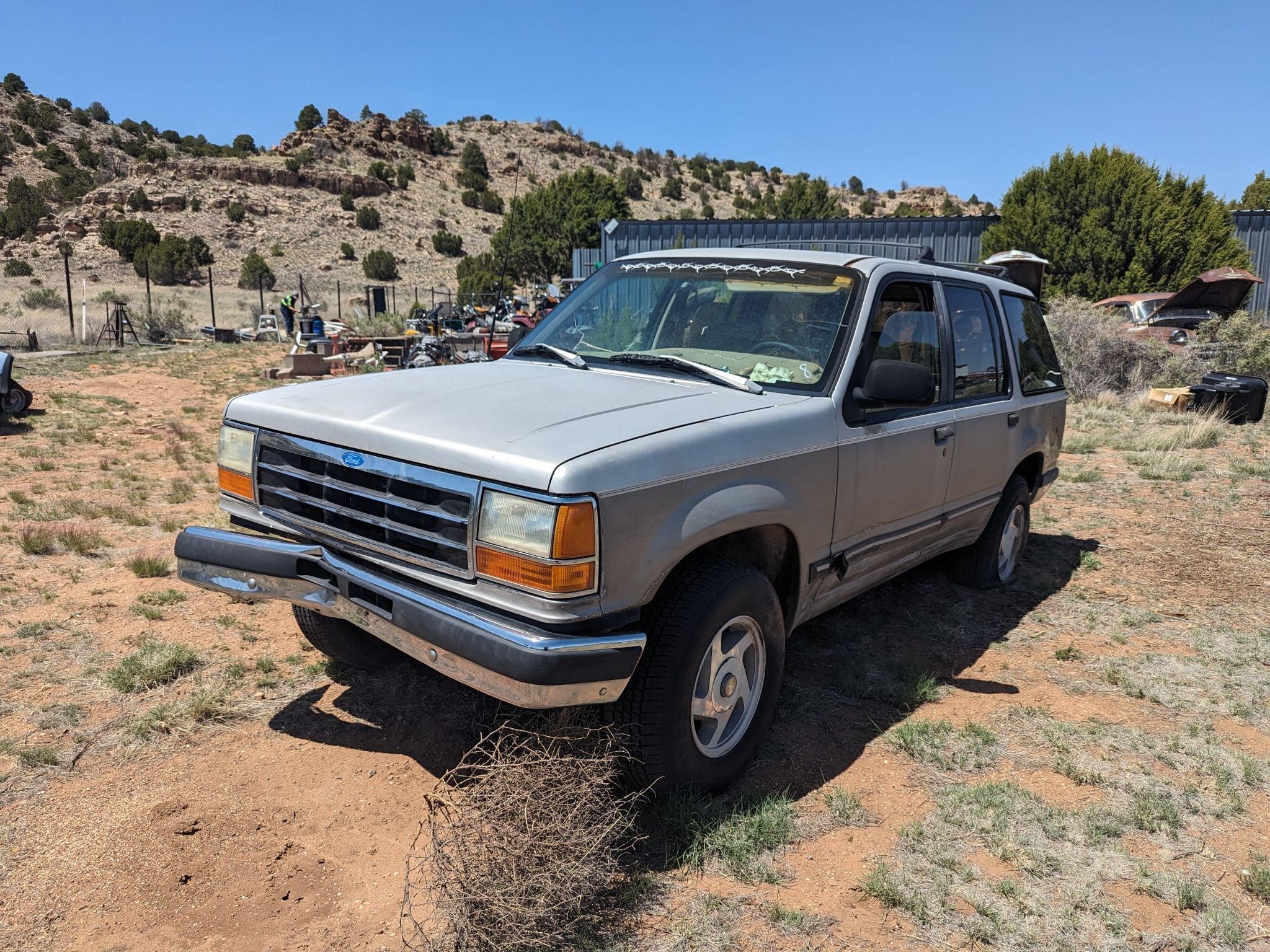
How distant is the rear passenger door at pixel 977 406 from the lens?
177 inches

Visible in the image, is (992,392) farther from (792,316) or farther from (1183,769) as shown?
(1183,769)

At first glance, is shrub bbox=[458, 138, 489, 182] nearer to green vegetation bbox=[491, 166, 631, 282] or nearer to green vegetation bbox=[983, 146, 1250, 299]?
green vegetation bbox=[491, 166, 631, 282]

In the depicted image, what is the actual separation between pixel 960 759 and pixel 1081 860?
0.68m

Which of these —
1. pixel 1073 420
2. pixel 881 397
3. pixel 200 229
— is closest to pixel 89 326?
pixel 1073 420

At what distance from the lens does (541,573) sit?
8.18ft

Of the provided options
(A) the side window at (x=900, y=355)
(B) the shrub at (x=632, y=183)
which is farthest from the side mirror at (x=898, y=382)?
(B) the shrub at (x=632, y=183)

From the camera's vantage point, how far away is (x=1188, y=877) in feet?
9.55

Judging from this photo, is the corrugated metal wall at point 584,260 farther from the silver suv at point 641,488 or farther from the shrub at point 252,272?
the silver suv at point 641,488

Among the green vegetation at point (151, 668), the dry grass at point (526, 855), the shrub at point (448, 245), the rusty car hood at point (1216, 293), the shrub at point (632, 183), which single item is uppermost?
the shrub at point (632, 183)

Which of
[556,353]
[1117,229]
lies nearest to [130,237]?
[1117,229]

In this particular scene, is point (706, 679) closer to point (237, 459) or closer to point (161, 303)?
point (237, 459)

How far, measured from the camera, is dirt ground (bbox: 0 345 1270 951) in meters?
2.64

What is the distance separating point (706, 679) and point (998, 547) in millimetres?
3217

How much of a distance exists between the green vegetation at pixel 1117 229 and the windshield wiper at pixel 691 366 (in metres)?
25.8
